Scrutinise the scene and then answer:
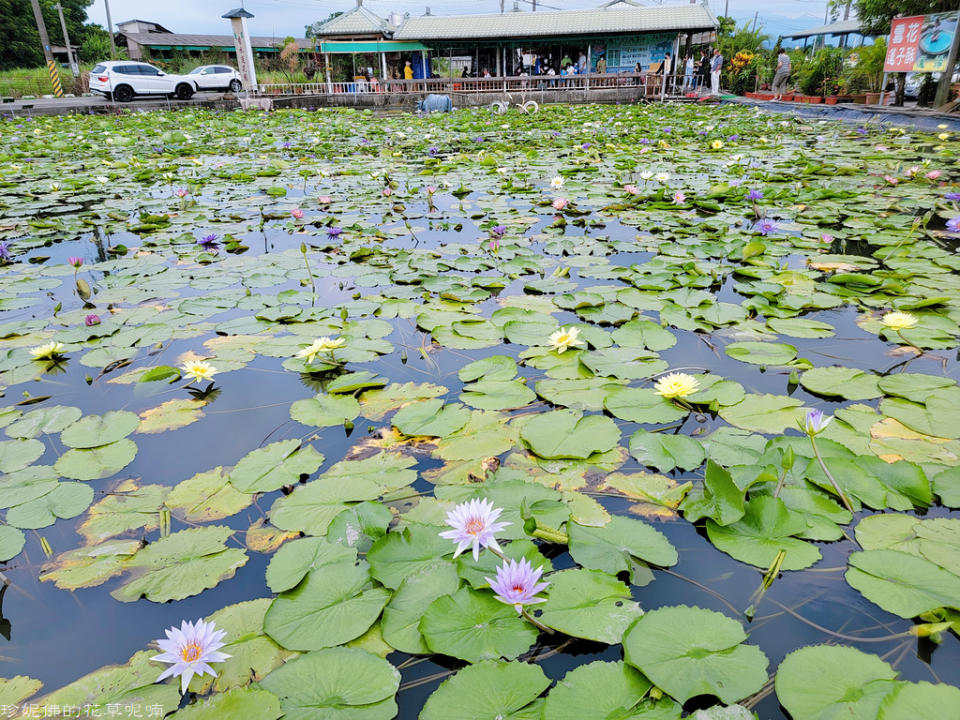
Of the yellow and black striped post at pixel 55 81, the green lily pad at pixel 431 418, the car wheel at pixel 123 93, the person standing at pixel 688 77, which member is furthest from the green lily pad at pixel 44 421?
the yellow and black striped post at pixel 55 81

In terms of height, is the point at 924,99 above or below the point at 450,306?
above

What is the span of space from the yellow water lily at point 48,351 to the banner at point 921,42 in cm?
1023

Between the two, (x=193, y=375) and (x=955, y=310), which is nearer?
(x=193, y=375)

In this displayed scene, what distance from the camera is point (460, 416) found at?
1.30m

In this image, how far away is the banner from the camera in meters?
7.39

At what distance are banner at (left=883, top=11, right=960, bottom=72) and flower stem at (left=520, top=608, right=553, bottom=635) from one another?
10023 millimetres

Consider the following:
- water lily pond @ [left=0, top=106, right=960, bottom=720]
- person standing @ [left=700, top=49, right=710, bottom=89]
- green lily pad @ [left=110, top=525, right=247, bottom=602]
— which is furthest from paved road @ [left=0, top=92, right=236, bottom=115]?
person standing @ [left=700, top=49, right=710, bottom=89]

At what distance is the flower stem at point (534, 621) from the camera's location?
760 millimetres

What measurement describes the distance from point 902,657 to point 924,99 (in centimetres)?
1173

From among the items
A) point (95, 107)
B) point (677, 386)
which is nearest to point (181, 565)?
point (677, 386)

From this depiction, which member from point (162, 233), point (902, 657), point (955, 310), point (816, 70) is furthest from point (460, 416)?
point (816, 70)

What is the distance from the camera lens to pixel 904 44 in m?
8.03

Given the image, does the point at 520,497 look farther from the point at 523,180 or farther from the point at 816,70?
the point at 816,70

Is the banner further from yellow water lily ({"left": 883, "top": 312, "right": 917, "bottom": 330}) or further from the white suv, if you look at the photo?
the white suv
